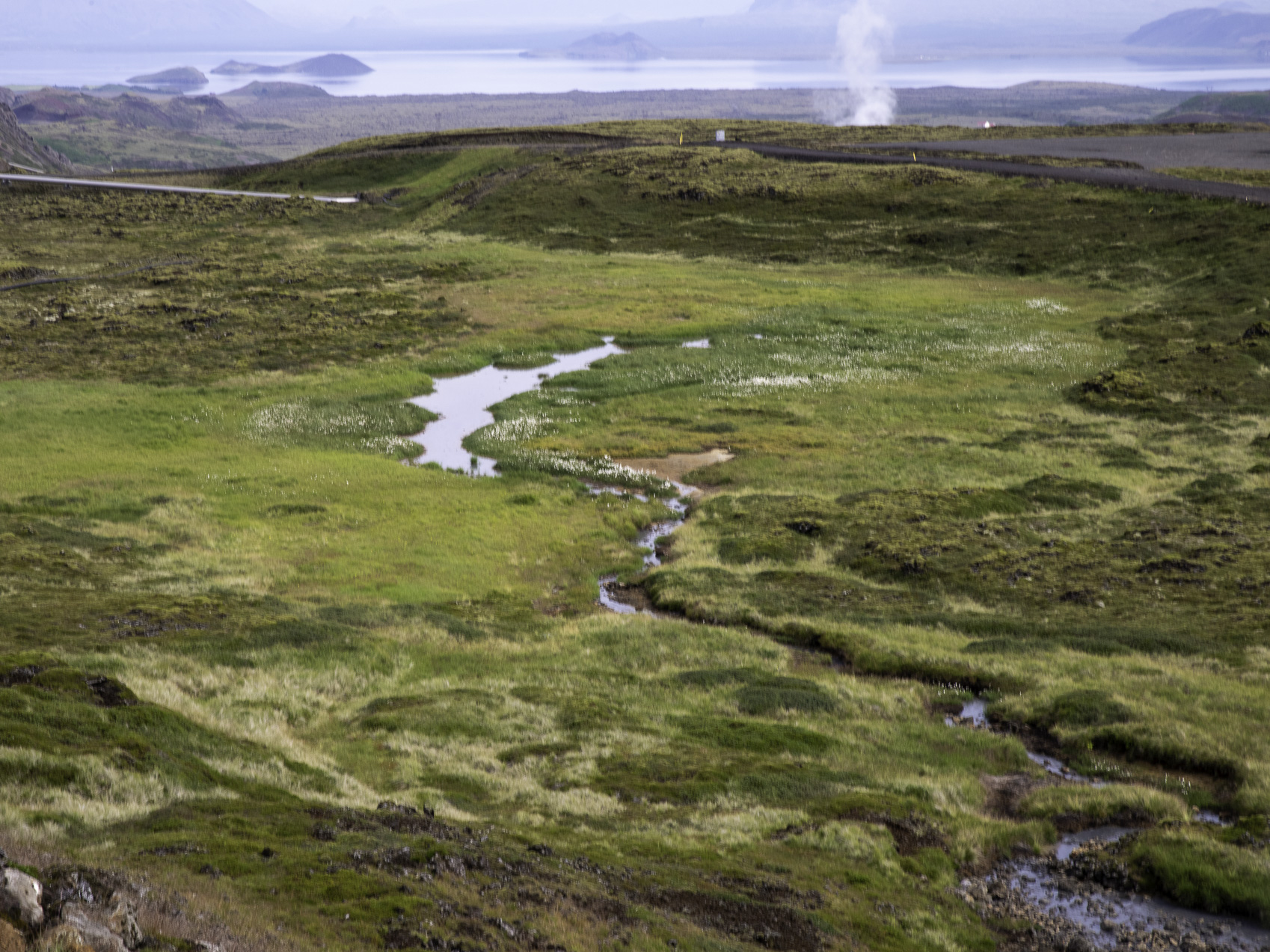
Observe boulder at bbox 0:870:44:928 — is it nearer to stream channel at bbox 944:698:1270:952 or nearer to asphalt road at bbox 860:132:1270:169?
stream channel at bbox 944:698:1270:952

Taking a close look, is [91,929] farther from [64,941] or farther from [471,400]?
[471,400]

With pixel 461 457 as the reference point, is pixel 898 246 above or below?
→ above

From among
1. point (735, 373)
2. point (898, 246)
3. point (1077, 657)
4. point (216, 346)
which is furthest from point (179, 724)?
point (898, 246)

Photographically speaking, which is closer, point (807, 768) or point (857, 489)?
point (807, 768)

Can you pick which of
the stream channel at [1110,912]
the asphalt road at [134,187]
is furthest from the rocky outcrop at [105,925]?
the asphalt road at [134,187]

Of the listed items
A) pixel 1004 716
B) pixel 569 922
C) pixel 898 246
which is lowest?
pixel 1004 716

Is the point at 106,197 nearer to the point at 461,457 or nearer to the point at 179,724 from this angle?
the point at 461,457

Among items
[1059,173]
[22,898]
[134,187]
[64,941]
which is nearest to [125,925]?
[64,941]
